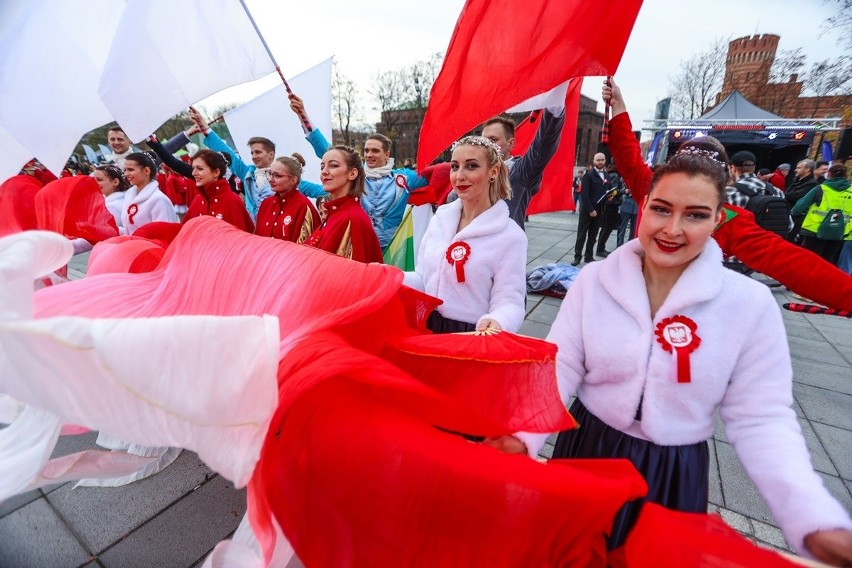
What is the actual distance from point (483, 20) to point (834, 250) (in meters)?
8.89

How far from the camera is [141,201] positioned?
14.1 feet

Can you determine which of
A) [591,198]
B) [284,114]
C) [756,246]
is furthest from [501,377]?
[591,198]

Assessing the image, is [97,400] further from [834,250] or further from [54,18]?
[834,250]

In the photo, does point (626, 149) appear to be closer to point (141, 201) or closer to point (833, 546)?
point (833, 546)

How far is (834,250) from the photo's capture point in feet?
24.5

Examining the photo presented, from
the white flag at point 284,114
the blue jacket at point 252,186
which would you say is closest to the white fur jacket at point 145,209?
the blue jacket at point 252,186

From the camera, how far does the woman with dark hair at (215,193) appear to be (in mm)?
4066

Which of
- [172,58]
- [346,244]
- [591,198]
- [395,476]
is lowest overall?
[591,198]

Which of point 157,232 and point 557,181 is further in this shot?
point 557,181

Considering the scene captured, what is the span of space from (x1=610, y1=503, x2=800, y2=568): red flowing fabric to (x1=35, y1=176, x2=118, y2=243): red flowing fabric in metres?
3.43

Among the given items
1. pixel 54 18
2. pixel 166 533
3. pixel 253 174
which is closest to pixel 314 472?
pixel 166 533

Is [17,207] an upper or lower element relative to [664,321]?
upper

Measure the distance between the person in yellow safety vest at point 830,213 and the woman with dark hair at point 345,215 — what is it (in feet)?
27.5

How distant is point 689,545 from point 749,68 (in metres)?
42.8
